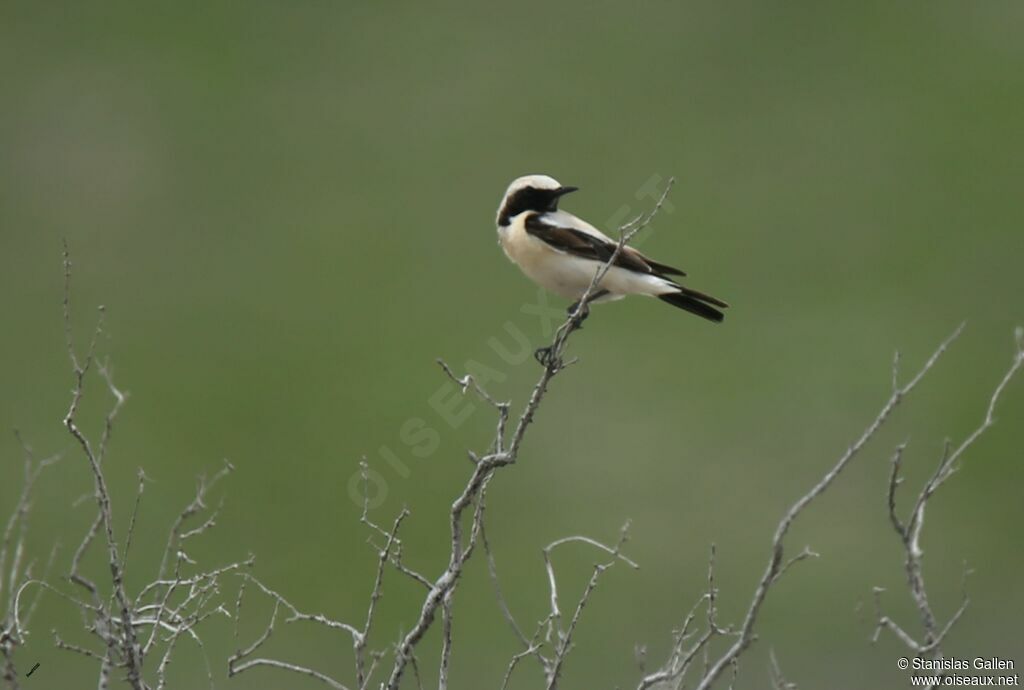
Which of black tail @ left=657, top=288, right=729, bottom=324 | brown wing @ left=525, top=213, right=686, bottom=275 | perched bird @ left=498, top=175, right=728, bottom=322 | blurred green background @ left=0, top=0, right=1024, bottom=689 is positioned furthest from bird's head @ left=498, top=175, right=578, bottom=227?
blurred green background @ left=0, top=0, right=1024, bottom=689

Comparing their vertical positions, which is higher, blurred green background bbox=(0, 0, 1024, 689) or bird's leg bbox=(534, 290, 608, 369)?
blurred green background bbox=(0, 0, 1024, 689)

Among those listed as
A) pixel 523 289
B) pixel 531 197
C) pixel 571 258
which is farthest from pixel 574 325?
pixel 523 289

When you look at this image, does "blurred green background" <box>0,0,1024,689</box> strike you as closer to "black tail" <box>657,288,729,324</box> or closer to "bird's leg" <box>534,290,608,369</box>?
"black tail" <box>657,288,729,324</box>

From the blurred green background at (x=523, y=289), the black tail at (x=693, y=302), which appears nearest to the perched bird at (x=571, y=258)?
the black tail at (x=693, y=302)

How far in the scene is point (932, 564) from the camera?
49.5ft

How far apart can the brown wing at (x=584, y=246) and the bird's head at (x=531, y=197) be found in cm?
19

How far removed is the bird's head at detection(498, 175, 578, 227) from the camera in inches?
296

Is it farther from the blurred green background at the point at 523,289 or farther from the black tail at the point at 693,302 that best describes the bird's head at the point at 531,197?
the blurred green background at the point at 523,289

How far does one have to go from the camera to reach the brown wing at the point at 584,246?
7.01 metres

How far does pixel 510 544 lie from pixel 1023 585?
4.99 meters

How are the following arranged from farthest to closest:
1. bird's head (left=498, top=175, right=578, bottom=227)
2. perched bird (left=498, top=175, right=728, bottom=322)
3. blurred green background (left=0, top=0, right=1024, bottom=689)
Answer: blurred green background (left=0, top=0, right=1024, bottom=689) → bird's head (left=498, top=175, right=578, bottom=227) → perched bird (left=498, top=175, right=728, bottom=322)

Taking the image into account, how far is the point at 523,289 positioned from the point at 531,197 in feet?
37.1

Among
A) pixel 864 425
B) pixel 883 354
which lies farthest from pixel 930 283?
pixel 864 425

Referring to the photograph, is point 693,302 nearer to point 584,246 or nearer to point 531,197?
point 584,246
